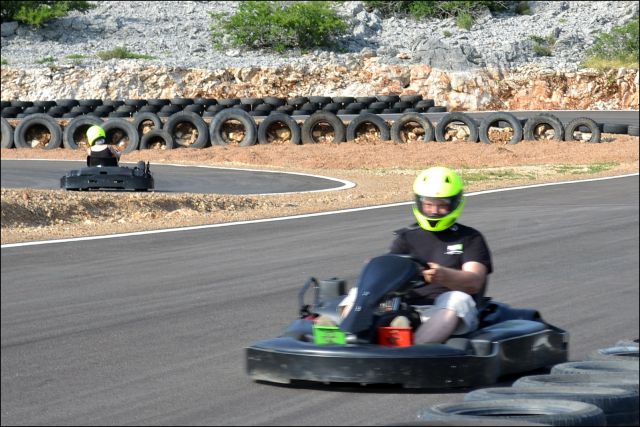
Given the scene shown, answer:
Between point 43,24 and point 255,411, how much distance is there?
1871 inches

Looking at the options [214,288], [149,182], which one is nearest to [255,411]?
[214,288]

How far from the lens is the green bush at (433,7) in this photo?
54000 millimetres

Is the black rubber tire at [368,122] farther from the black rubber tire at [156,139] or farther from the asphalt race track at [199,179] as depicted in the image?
the asphalt race track at [199,179]

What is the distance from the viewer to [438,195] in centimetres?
708

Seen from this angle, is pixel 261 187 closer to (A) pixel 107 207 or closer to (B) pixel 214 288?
(A) pixel 107 207

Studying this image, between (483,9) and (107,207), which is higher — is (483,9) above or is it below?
above

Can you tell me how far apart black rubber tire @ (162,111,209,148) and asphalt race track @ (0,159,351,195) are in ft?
10.5

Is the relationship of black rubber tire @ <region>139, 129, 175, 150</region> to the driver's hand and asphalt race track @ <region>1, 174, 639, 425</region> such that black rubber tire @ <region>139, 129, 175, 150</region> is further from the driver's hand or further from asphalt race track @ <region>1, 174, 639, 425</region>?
the driver's hand

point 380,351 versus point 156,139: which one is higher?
point 156,139

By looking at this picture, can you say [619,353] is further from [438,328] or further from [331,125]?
[331,125]

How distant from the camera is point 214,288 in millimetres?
11758

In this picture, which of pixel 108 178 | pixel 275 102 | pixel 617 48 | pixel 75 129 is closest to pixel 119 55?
pixel 275 102

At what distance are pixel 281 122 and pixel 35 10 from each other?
22.5 metres

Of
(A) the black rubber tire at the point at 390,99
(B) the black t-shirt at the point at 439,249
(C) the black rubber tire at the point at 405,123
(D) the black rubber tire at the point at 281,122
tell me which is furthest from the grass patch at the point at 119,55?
(B) the black t-shirt at the point at 439,249
